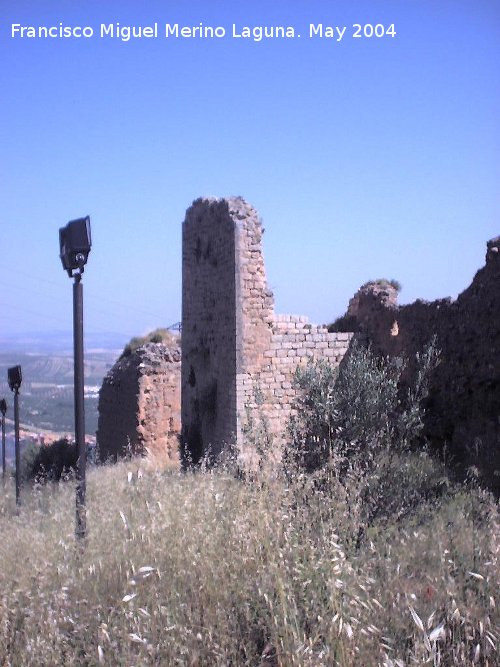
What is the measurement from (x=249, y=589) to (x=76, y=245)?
2.84 meters

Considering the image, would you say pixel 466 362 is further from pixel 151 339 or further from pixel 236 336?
pixel 151 339

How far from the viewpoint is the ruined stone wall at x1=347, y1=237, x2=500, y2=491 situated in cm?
835

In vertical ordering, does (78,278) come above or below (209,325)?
above

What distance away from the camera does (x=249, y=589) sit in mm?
3873

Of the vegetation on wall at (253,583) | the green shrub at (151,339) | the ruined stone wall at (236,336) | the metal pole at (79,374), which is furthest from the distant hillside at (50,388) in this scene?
the vegetation on wall at (253,583)

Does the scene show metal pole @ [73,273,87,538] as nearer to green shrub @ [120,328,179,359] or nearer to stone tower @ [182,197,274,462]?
stone tower @ [182,197,274,462]

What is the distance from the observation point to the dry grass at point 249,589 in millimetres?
3498

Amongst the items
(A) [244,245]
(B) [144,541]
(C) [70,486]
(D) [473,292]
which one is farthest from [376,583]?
(A) [244,245]

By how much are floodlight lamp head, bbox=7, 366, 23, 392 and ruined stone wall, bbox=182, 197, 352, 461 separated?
2663 millimetres

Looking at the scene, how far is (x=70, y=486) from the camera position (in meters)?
7.85

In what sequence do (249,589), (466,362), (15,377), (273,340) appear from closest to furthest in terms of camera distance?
(249,589)
(466,362)
(273,340)
(15,377)

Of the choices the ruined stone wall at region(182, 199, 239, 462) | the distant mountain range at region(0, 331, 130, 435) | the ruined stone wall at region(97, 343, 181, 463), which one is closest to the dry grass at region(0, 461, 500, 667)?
the ruined stone wall at region(182, 199, 239, 462)

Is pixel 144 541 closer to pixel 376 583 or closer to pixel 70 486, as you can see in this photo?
pixel 376 583

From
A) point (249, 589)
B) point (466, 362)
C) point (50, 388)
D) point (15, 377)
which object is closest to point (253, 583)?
point (249, 589)
